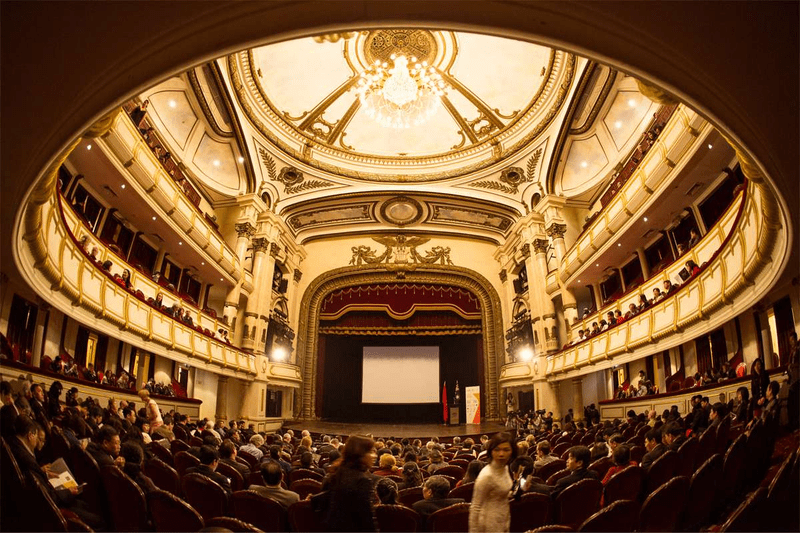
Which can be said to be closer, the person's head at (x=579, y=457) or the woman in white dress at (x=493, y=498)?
the woman in white dress at (x=493, y=498)

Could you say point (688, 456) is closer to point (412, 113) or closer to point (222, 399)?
point (412, 113)

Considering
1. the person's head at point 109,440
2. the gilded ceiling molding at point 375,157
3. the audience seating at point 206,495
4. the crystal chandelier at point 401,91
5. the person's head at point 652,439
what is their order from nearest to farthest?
the audience seating at point 206,495, the person's head at point 109,440, the person's head at point 652,439, the crystal chandelier at point 401,91, the gilded ceiling molding at point 375,157

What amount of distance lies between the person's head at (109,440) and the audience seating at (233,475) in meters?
1.06

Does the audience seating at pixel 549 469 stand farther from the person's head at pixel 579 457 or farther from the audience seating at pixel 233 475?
the audience seating at pixel 233 475

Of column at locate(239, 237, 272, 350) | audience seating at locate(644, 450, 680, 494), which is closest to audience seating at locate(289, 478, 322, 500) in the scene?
audience seating at locate(644, 450, 680, 494)

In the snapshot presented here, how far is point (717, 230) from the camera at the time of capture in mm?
9555

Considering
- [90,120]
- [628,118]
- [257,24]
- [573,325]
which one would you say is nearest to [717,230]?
[628,118]

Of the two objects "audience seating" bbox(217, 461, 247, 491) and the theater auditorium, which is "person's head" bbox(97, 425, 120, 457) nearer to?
the theater auditorium

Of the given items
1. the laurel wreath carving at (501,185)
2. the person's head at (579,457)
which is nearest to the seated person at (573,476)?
the person's head at (579,457)

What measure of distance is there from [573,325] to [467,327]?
6.57 m

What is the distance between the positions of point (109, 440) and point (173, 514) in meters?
2.43

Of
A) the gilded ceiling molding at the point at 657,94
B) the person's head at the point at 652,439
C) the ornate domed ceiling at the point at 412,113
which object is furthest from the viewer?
the ornate domed ceiling at the point at 412,113

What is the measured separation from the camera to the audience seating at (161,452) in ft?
18.9

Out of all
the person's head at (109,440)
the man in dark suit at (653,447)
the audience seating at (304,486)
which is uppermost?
the person's head at (109,440)
